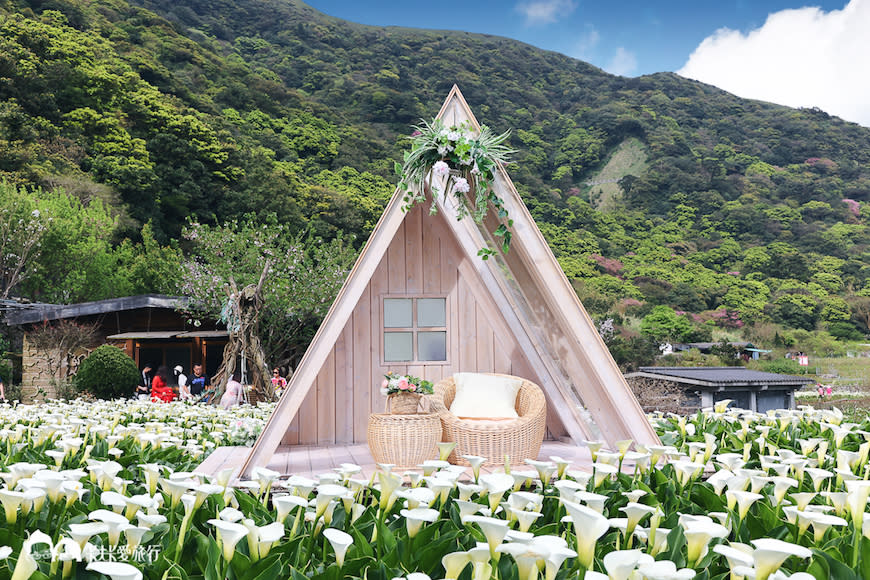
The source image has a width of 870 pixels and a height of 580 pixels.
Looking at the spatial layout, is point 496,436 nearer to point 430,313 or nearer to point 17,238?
point 430,313

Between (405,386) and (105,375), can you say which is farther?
(105,375)

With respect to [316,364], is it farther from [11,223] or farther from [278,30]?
[278,30]

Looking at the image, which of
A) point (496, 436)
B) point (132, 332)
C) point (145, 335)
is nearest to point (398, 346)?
point (496, 436)

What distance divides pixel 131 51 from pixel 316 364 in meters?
29.5

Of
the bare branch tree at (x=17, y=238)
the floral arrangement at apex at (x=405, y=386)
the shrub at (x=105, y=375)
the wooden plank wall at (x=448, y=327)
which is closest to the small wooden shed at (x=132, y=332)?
the shrub at (x=105, y=375)

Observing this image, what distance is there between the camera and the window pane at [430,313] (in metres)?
5.26

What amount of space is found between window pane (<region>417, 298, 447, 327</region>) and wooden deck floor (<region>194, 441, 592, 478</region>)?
→ 1.15 metres

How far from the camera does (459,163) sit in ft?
11.8

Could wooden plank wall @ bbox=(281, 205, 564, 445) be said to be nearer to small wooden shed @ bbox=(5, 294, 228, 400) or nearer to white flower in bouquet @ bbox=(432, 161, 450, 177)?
white flower in bouquet @ bbox=(432, 161, 450, 177)

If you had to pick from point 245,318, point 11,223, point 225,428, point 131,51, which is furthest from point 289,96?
point 225,428

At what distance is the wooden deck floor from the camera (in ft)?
12.6

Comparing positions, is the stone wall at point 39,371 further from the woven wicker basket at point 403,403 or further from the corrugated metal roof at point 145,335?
the woven wicker basket at point 403,403

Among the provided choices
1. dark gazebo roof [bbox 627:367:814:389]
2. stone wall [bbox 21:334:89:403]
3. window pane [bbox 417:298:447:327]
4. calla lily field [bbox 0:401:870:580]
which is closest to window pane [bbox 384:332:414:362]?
window pane [bbox 417:298:447:327]

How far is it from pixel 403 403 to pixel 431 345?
151cm
